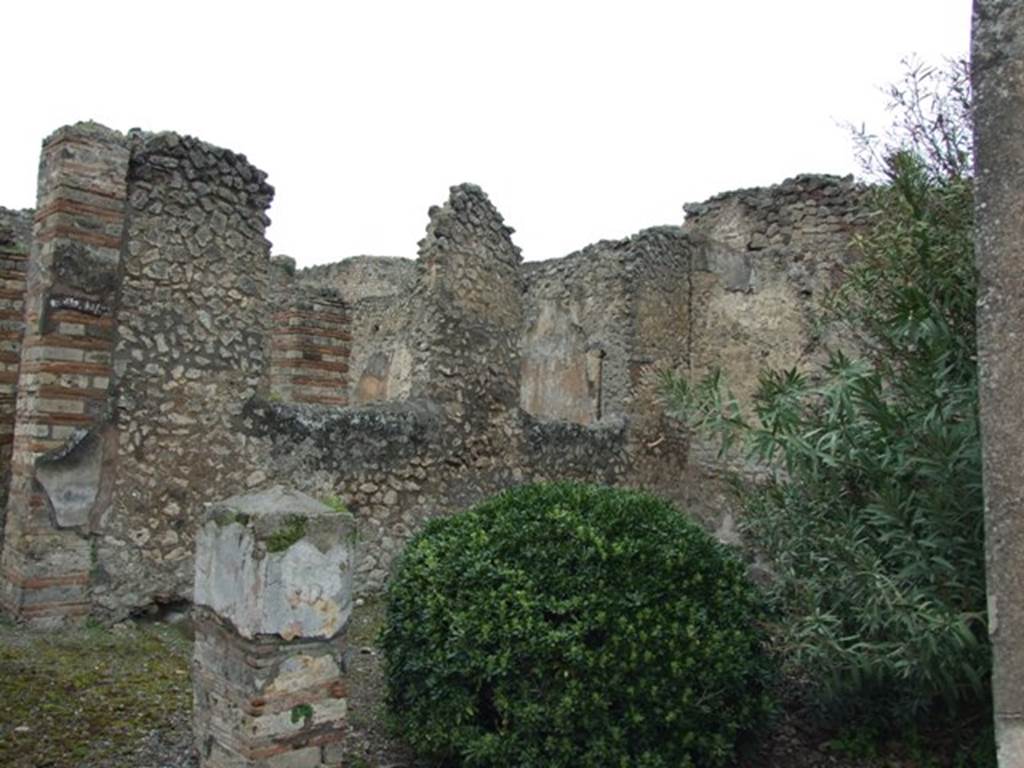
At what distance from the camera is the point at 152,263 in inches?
249

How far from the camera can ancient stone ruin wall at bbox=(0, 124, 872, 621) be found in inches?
232

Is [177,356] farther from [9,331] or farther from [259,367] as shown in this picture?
[9,331]

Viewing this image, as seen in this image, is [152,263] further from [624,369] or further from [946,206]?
[624,369]

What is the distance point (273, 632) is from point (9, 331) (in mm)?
4085

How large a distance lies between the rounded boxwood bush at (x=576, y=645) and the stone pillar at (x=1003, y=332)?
4.51 ft

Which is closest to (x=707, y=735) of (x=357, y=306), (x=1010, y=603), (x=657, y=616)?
(x=657, y=616)

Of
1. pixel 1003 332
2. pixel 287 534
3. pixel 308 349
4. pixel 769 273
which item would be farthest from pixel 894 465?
pixel 769 273

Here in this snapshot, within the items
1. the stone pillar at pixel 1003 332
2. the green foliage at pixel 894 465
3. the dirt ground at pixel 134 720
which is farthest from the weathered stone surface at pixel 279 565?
the stone pillar at pixel 1003 332

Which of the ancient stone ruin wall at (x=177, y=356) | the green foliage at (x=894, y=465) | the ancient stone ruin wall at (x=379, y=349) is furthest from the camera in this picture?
the ancient stone ruin wall at (x=379, y=349)

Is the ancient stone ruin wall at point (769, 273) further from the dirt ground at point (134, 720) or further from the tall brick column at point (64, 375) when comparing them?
the tall brick column at point (64, 375)

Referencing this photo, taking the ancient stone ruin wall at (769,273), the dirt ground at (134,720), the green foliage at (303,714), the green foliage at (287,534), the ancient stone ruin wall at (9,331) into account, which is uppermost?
the ancient stone ruin wall at (769,273)

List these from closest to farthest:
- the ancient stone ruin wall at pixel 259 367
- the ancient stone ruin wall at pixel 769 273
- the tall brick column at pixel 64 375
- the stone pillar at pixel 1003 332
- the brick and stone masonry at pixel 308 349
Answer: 1. the stone pillar at pixel 1003 332
2. the tall brick column at pixel 64 375
3. the ancient stone ruin wall at pixel 259 367
4. the brick and stone masonry at pixel 308 349
5. the ancient stone ruin wall at pixel 769 273

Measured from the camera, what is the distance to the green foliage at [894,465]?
368 cm

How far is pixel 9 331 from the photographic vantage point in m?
6.50
